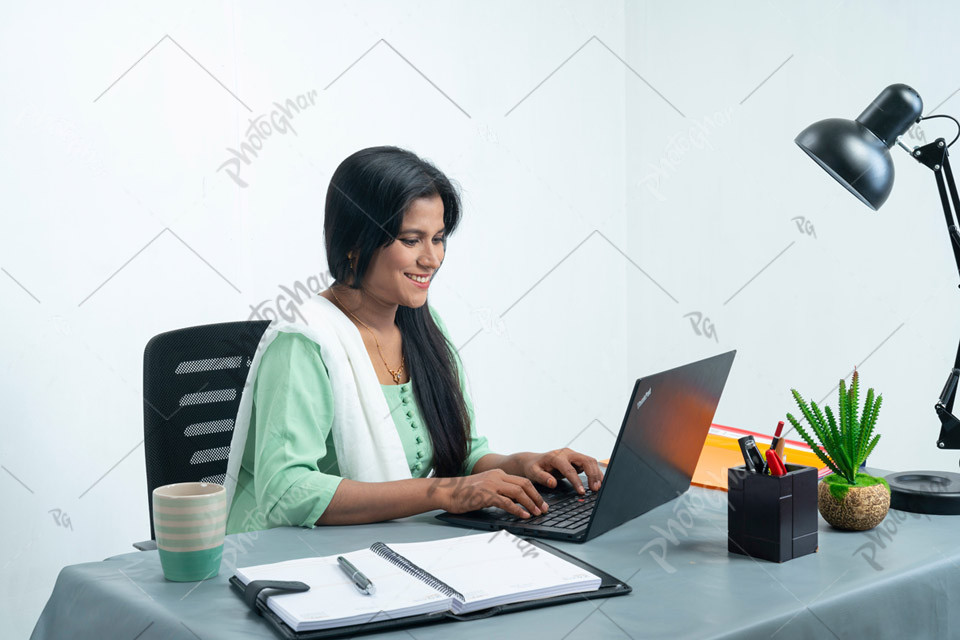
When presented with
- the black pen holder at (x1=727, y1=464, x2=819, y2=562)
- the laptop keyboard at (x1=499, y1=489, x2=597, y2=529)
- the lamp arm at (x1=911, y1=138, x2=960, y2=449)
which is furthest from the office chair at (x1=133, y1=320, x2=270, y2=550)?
the lamp arm at (x1=911, y1=138, x2=960, y2=449)

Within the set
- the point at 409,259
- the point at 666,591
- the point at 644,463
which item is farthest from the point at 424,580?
the point at 409,259

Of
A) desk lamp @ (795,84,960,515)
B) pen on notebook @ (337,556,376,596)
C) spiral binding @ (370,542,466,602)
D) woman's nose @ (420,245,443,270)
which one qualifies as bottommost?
spiral binding @ (370,542,466,602)

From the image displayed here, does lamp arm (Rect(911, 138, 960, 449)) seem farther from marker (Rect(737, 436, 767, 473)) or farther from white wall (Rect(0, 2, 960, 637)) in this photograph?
white wall (Rect(0, 2, 960, 637))

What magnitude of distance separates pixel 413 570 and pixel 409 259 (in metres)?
0.71

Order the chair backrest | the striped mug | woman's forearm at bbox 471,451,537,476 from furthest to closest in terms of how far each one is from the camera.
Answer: the chair backrest, woman's forearm at bbox 471,451,537,476, the striped mug

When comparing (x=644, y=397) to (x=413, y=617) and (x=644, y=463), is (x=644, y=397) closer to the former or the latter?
(x=644, y=463)

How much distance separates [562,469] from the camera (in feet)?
4.83

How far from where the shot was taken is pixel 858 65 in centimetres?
272

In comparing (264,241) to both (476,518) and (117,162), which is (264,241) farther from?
(476,518)

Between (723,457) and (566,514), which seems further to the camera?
(723,457)

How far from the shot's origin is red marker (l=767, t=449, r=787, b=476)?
1.12 metres

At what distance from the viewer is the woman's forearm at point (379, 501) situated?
1332mm

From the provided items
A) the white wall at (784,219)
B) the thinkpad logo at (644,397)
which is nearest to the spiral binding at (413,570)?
the thinkpad logo at (644,397)

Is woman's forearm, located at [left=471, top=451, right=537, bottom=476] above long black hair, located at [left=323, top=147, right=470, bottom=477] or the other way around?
the other way around
